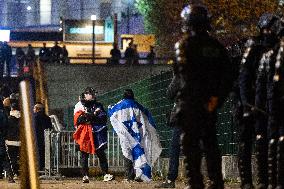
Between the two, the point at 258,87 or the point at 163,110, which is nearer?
the point at 258,87

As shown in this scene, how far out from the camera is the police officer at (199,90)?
1102cm

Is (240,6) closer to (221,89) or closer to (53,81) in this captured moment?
(53,81)

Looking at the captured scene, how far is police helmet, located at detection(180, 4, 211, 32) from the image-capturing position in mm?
11242

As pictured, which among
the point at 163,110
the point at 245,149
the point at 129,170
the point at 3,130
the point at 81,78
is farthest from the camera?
the point at 81,78

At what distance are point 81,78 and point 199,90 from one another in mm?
36683

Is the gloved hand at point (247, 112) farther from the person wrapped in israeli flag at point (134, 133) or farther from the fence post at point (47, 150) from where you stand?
the fence post at point (47, 150)

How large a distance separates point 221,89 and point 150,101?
14288mm

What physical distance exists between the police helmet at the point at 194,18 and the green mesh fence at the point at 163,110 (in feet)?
27.4

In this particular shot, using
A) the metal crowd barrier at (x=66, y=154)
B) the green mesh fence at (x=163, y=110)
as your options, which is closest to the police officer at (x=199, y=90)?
the green mesh fence at (x=163, y=110)

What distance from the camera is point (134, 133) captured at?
70.2ft

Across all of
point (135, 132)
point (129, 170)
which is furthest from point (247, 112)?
point (129, 170)

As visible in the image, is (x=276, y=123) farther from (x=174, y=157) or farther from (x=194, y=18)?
(x=174, y=157)

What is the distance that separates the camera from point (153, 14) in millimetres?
75188

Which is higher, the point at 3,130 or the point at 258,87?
the point at 258,87
